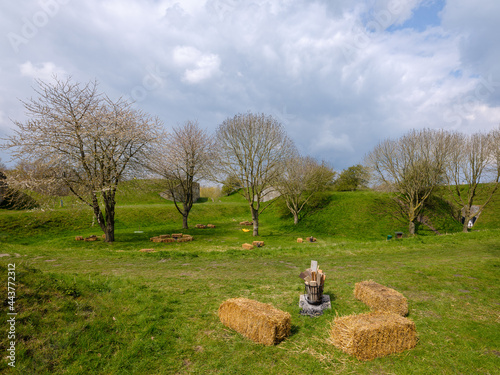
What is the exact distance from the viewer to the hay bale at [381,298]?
756 cm

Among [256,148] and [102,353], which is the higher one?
[256,148]

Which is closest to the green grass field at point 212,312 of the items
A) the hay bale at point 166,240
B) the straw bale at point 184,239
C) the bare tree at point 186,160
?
the hay bale at point 166,240

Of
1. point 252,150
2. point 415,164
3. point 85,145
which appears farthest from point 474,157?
point 85,145

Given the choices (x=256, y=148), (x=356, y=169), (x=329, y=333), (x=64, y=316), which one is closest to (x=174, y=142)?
(x=256, y=148)

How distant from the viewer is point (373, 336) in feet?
18.9

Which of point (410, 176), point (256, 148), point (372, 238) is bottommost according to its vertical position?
point (372, 238)

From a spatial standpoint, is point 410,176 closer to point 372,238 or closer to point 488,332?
point 372,238

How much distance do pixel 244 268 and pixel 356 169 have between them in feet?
171

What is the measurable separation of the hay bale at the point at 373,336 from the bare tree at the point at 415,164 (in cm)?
3039

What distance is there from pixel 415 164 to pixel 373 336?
31.5m

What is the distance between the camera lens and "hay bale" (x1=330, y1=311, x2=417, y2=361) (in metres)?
5.72

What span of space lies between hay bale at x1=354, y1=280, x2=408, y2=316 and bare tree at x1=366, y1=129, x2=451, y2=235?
1101 inches

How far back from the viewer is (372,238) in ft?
105

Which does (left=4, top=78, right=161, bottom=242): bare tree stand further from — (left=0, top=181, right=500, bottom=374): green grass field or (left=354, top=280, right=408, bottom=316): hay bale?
(left=354, top=280, right=408, bottom=316): hay bale
